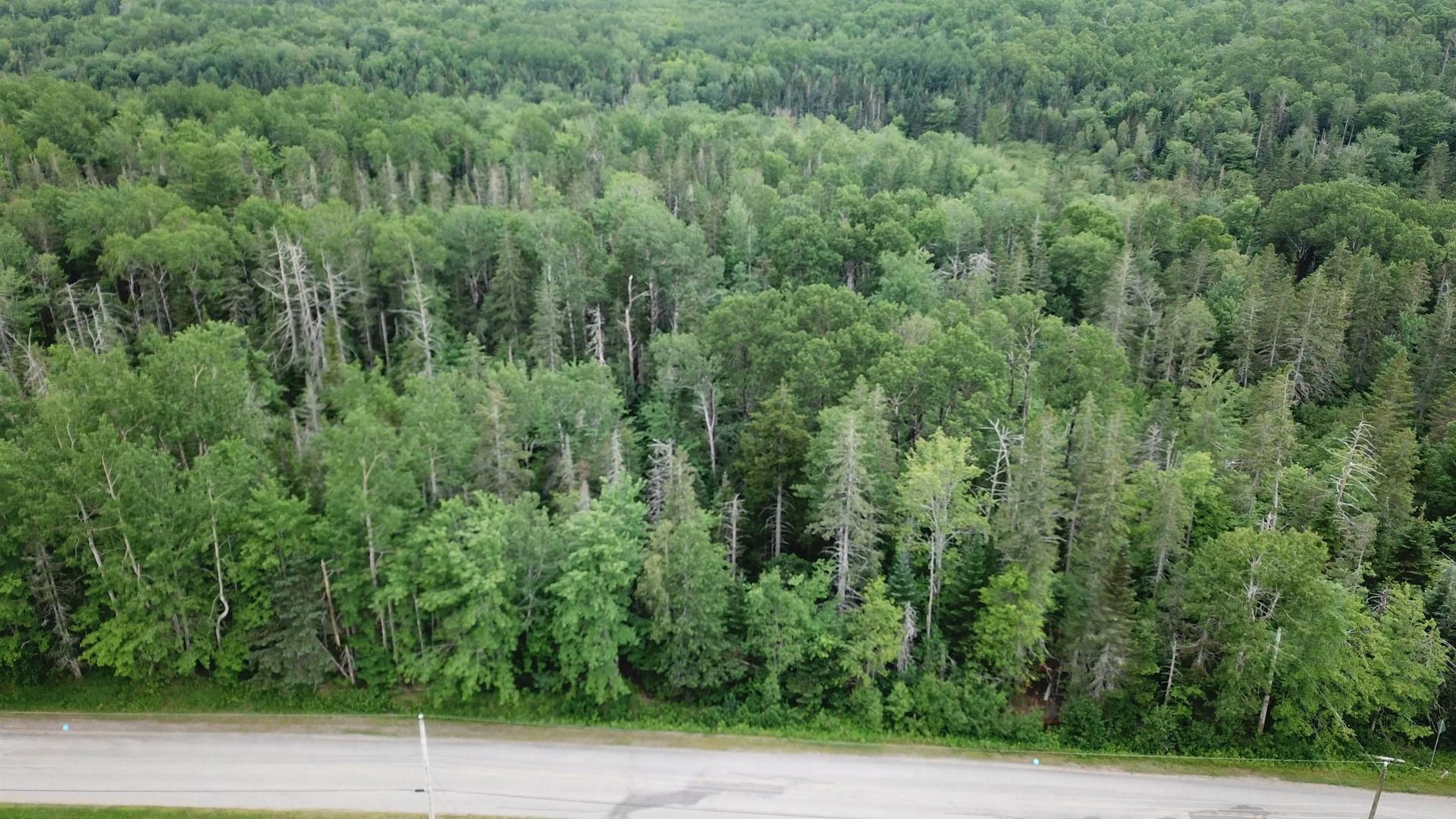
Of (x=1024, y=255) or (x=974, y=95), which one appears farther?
(x=974, y=95)

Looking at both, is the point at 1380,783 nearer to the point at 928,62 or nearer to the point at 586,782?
the point at 586,782

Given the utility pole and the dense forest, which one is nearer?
the utility pole

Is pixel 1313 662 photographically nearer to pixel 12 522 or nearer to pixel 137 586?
pixel 137 586

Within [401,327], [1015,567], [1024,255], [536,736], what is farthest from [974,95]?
[536,736]

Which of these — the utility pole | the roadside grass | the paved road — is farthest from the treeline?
the paved road

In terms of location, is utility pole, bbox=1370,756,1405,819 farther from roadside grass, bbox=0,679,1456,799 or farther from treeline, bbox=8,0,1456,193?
treeline, bbox=8,0,1456,193

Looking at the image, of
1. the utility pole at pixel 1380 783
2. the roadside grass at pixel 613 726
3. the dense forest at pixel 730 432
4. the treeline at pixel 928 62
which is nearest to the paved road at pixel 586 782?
the roadside grass at pixel 613 726

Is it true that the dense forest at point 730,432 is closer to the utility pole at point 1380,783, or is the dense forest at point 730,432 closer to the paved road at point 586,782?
the utility pole at point 1380,783
